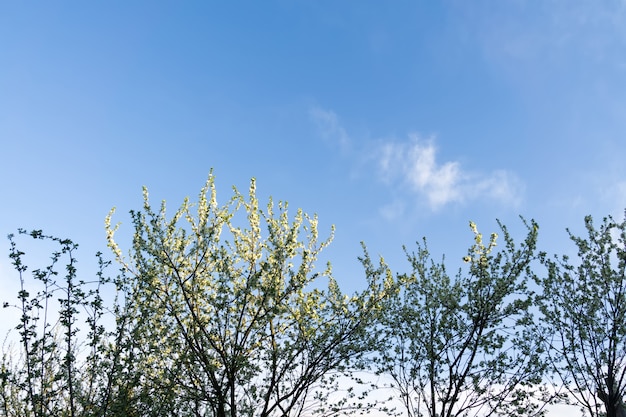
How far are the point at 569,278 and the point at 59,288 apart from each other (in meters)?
14.9

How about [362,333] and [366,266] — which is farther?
[366,266]

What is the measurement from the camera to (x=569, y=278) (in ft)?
48.9

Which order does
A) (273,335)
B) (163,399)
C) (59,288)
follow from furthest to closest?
1. (273,335)
2. (163,399)
3. (59,288)

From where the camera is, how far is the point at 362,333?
44.5 feet

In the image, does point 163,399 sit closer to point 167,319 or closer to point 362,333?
point 167,319

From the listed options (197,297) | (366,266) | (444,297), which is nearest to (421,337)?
(444,297)

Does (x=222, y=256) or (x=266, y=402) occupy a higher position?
(x=222, y=256)

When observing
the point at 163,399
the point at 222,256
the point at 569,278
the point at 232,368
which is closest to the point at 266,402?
the point at 232,368

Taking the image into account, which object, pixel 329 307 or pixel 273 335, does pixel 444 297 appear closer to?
pixel 329 307

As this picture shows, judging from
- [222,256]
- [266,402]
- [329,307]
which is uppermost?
[222,256]

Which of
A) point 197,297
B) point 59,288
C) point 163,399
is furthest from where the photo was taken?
point 197,297

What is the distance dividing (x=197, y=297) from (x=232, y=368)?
2097 millimetres

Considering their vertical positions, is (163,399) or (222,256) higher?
(222,256)

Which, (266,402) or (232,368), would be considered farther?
(266,402)
